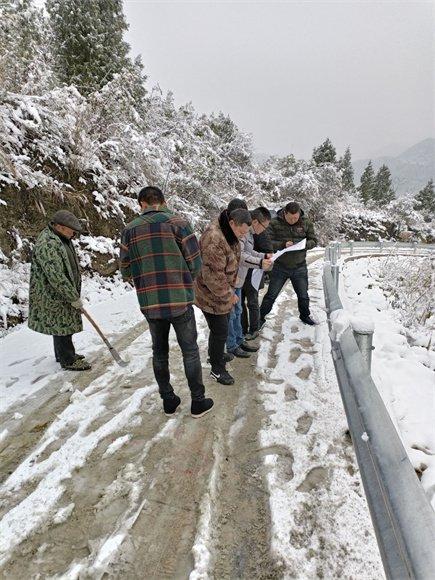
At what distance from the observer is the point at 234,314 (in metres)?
4.44

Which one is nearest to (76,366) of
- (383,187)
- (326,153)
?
(326,153)

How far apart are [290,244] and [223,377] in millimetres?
2447

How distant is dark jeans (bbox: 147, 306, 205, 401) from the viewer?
304 cm

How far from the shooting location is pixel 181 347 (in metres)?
3.17

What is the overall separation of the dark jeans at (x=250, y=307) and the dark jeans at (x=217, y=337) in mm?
1249

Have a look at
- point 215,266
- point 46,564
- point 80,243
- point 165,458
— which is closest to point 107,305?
point 80,243

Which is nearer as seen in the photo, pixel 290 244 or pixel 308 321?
pixel 290 244

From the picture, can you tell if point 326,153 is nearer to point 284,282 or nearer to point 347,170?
point 347,170

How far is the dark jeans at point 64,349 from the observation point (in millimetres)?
4145

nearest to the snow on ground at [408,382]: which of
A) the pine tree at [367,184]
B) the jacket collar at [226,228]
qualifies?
the jacket collar at [226,228]

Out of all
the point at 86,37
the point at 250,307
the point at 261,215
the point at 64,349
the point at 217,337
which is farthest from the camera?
the point at 86,37

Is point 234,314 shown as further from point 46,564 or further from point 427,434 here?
point 46,564

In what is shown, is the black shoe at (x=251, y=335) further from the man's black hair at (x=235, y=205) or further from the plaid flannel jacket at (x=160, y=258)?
the plaid flannel jacket at (x=160, y=258)

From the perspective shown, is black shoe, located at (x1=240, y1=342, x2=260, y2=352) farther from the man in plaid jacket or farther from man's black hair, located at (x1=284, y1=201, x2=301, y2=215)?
man's black hair, located at (x1=284, y1=201, x2=301, y2=215)
